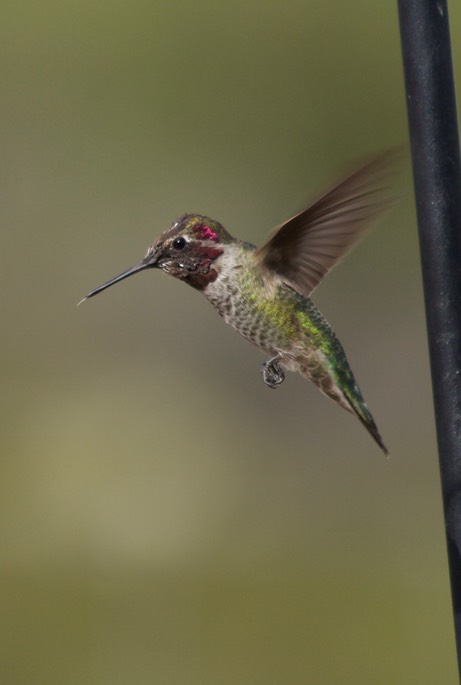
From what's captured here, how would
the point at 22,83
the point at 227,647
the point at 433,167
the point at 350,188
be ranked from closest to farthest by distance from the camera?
the point at 433,167 → the point at 350,188 → the point at 227,647 → the point at 22,83

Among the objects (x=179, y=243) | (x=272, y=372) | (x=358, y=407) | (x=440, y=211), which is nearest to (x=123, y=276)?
(x=179, y=243)

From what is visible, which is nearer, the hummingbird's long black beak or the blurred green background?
the hummingbird's long black beak

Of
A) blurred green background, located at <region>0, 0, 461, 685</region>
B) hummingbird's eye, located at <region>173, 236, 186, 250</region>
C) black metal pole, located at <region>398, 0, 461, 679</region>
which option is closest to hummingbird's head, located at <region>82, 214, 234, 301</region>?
hummingbird's eye, located at <region>173, 236, 186, 250</region>

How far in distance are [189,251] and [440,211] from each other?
2.62 ft

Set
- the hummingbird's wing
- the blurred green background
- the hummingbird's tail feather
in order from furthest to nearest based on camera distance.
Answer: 1. the blurred green background
2. the hummingbird's tail feather
3. the hummingbird's wing

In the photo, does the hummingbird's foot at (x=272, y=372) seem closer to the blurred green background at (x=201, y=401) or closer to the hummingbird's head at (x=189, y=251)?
the hummingbird's head at (x=189, y=251)

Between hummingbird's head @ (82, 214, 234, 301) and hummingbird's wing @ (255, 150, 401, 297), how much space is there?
96 mm

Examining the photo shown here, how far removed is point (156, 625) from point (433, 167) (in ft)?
15.0

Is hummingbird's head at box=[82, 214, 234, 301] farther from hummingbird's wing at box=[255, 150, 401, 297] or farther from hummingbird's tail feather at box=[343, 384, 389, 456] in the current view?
hummingbird's tail feather at box=[343, 384, 389, 456]

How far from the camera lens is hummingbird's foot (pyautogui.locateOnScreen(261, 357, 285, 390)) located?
7.54ft

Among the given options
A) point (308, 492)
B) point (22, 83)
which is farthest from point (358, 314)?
point (22, 83)

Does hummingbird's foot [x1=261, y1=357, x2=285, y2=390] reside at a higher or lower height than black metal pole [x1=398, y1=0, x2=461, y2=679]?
lower

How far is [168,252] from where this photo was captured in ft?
7.41

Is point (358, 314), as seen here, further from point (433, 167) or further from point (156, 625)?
point (433, 167)
